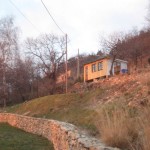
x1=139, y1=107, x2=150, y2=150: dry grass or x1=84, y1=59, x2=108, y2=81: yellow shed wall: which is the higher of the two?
x1=84, y1=59, x2=108, y2=81: yellow shed wall

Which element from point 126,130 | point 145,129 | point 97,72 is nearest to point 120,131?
point 126,130

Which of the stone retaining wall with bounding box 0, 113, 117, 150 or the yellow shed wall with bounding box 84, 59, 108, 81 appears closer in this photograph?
the stone retaining wall with bounding box 0, 113, 117, 150

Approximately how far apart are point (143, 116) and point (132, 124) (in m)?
0.59

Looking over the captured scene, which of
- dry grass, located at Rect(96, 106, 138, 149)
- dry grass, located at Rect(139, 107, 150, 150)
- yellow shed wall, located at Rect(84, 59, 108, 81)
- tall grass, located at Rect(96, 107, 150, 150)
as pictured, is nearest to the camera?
dry grass, located at Rect(139, 107, 150, 150)

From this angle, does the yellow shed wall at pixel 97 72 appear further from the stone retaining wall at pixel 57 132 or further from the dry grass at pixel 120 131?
the dry grass at pixel 120 131

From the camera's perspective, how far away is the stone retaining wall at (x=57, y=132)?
20.5 feet

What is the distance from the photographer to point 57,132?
1109cm

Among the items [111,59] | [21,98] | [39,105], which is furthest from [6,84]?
[39,105]

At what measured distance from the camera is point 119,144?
6207 mm

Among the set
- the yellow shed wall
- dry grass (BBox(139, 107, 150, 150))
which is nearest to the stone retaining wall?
dry grass (BBox(139, 107, 150, 150))

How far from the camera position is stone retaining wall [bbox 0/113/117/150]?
6.26 metres

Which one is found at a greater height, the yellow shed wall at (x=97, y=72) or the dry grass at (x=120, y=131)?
the yellow shed wall at (x=97, y=72)

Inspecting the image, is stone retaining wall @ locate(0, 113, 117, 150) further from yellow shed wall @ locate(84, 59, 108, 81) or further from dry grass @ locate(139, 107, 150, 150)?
yellow shed wall @ locate(84, 59, 108, 81)

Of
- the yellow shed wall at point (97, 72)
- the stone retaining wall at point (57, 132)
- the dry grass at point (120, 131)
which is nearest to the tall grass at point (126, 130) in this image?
the dry grass at point (120, 131)
